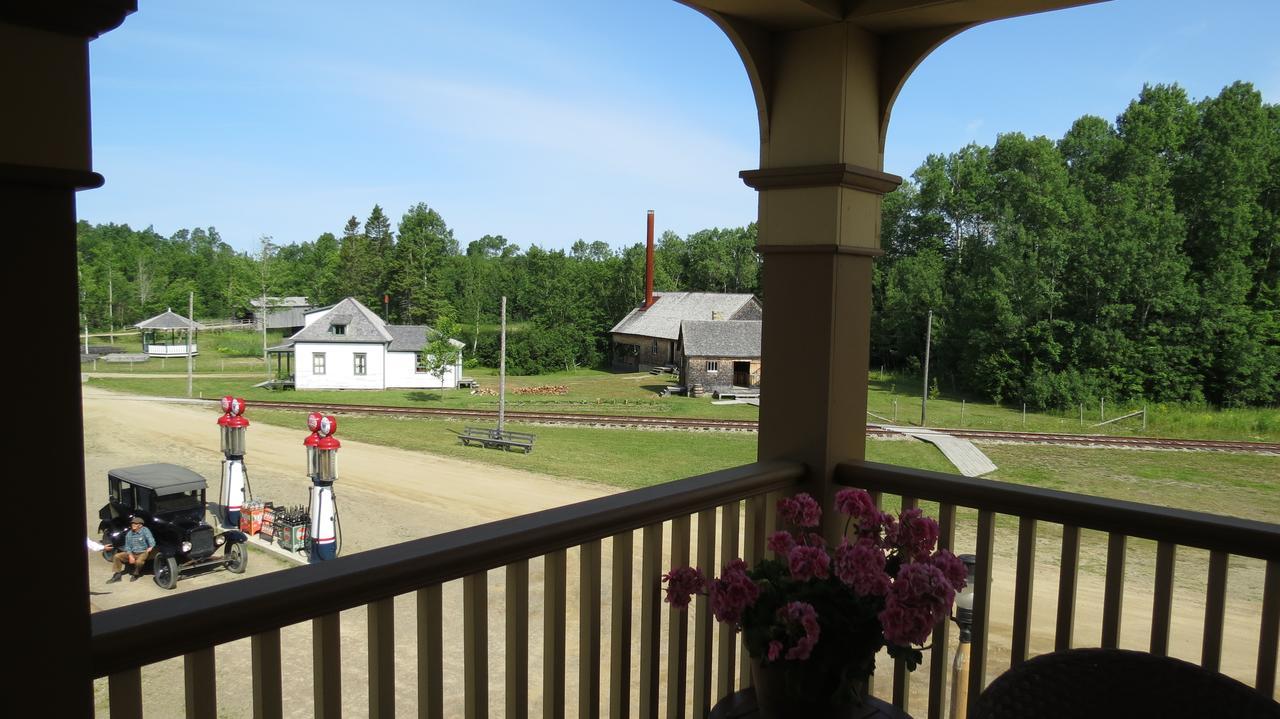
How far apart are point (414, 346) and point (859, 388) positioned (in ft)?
85.9

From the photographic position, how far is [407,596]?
9.11 m

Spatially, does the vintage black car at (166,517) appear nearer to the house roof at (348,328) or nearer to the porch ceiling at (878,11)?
the porch ceiling at (878,11)

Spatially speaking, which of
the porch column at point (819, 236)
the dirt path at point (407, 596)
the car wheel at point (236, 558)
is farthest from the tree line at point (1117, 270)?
the porch column at point (819, 236)

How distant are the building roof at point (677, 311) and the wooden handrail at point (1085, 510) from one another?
88.0 ft

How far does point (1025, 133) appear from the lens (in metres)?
29.2

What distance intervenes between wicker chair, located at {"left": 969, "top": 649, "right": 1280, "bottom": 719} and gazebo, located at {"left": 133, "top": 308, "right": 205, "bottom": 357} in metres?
32.8

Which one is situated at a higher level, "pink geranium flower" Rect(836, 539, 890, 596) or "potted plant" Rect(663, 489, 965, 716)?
"pink geranium flower" Rect(836, 539, 890, 596)

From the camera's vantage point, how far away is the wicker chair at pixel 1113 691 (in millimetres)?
1282

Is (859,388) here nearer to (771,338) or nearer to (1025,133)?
(771,338)

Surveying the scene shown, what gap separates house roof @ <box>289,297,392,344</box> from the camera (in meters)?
26.0

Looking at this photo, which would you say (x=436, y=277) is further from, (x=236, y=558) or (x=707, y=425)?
(x=236, y=558)

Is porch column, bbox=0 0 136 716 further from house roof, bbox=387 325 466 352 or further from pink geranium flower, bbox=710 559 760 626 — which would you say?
house roof, bbox=387 325 466 352

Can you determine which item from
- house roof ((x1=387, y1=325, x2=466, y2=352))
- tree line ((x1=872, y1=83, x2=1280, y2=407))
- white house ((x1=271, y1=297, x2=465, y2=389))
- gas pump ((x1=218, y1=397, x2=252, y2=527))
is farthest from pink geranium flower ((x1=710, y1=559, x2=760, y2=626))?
house roof ((x1=387, y1=325, x2=466, y2=352))

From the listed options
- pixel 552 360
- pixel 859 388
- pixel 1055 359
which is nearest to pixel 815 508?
pixel 859 388
